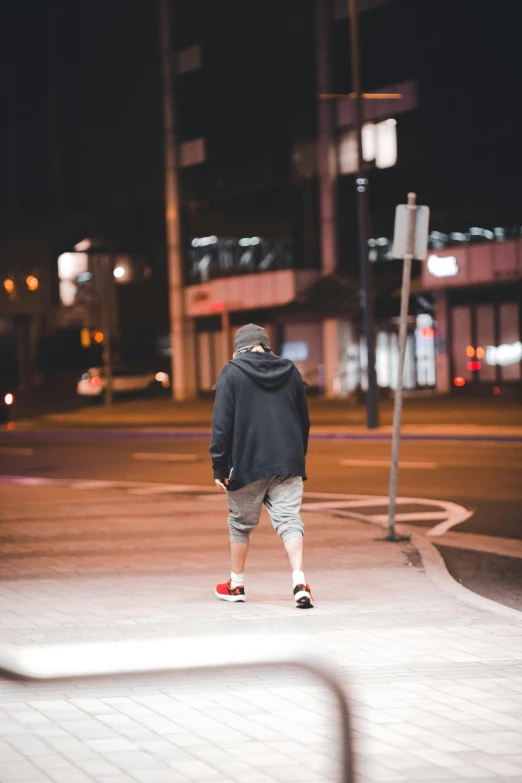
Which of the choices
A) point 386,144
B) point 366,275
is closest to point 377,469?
point 366,275

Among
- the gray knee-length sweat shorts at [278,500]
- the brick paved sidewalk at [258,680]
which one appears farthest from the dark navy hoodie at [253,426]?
the brick paved sidewalk at [258,680]

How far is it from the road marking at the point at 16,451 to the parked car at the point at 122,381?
2100 cm

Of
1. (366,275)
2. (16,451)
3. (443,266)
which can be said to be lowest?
(16,451)

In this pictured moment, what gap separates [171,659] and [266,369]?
5.34 metres

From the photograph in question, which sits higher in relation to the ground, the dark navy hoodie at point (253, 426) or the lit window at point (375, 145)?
the lit window at point (375, 145)

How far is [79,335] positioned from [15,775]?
6387 centimetres

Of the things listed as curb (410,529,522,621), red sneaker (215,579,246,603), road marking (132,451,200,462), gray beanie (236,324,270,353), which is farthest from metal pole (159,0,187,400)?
gray beanie (236,324,270,353)

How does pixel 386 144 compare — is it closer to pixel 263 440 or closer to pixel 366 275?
pixel 366 275

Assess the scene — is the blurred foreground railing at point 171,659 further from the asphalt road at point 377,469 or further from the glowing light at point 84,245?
the glowing light at point 84,245

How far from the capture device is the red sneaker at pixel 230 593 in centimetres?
838

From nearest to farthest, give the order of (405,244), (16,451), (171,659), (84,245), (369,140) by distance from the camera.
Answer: (171,659) → (405,244) → (16,451) → (369,140) → (84,245)

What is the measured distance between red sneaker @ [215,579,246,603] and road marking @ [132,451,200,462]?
44.4 ft

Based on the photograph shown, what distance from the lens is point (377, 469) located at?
1892 centimetres

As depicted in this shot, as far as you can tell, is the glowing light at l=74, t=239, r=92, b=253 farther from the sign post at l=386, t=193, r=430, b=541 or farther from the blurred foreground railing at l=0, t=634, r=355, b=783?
the blurred foreground railing at l=0, t=634, r=355, b=783
